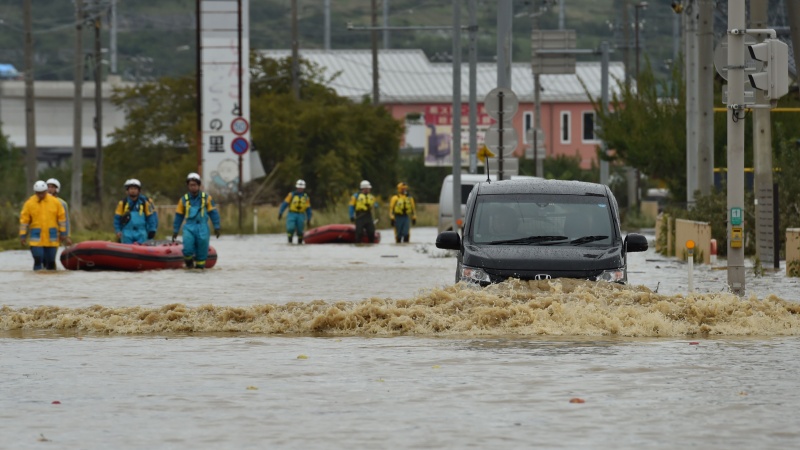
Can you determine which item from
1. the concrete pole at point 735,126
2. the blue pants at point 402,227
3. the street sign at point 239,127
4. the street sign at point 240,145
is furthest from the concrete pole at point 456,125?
the concrete pole at point 735,126

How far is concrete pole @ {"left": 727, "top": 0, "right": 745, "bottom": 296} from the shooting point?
21344 mm

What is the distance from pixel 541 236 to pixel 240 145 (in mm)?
38128

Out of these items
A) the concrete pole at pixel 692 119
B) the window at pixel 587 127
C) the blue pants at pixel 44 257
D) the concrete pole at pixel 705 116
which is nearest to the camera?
the blue pants at pixel 44 257

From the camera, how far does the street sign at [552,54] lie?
5978cm

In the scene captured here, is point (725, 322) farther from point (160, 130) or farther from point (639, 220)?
point (160, 130)

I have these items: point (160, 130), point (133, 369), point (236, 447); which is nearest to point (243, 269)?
point (133, 369)

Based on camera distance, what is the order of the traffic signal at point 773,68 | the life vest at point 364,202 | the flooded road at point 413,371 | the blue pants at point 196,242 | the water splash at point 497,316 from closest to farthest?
the flooded road at point 413,371 < the water splash at point 497,316 < the traffic signal at point 773,68 < the blue pants at point 196,242 < the life vest at point 364,202

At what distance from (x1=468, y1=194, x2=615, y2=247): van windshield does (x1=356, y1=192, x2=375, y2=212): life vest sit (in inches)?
1048

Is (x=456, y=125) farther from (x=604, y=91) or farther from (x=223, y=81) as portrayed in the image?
(x=604, y=91)

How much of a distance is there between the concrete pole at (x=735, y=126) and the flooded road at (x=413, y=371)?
8.02ft

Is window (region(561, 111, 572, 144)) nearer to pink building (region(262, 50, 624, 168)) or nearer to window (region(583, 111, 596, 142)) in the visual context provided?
pink building (region(262, 50, 624, 168))

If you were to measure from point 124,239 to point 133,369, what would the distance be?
1713cm

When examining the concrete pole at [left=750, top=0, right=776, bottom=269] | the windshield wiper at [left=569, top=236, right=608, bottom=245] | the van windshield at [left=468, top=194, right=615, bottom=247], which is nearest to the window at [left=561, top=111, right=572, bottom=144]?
the concrete pole at [left=750, top=0, right=776, bottom=269]

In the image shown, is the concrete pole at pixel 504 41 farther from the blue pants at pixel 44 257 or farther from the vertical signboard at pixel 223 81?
the vertical signboard at pixel 223 81
